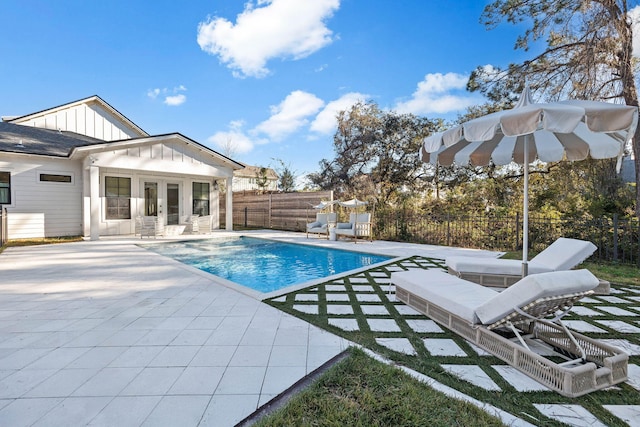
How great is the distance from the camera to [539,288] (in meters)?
2.19

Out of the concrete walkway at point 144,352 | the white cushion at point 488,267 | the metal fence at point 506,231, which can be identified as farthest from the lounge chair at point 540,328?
the metal fence at point 506,231

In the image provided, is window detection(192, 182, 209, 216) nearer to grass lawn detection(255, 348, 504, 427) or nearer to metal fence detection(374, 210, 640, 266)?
metal fence detection(374, 210, 640, 266)

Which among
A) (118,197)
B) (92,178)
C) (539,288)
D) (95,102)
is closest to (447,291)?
(539,288)

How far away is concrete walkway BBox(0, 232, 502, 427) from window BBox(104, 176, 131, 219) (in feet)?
25.0

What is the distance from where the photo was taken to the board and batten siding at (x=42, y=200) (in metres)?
10.1

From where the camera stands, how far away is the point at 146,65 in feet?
46.7

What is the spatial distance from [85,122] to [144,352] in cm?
1829

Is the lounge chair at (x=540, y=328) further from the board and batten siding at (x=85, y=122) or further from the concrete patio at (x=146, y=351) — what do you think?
the board and batten siding at (x=85, y=122)

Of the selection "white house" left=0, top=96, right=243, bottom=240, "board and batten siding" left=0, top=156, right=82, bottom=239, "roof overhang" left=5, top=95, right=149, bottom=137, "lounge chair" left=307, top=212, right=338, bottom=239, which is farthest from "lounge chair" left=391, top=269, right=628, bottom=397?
"roof overhang" left=5, top=95, right=149, bottom=137

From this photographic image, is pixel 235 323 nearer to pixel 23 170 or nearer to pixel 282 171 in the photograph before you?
pixel 23 170

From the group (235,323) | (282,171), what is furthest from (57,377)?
(282,171)

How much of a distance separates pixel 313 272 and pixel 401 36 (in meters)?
9.85

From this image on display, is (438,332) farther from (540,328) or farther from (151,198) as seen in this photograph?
(151,198)

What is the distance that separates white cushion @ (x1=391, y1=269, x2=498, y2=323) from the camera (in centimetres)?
291
